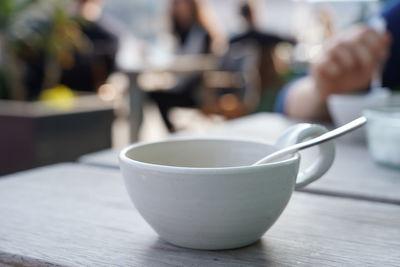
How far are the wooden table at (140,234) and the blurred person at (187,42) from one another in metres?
3.06

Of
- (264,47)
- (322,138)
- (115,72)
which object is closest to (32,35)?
(115,72)

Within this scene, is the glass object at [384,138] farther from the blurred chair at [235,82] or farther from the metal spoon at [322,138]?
the blurred chair at [235,82]

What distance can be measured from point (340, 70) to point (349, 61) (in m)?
0.02

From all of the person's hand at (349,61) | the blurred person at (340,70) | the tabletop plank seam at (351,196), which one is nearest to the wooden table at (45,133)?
the blurred person at (340,70)

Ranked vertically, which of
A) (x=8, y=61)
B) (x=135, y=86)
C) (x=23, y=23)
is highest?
(x=23, y=23)

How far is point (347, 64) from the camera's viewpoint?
36.4 inches

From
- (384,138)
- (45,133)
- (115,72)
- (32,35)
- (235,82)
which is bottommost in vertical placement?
(235,82)

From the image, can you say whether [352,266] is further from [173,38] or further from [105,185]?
[173,38]

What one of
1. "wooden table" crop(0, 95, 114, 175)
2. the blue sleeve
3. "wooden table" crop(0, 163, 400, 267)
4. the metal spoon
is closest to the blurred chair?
"wooden table" crop(0, 95, 114, 175)

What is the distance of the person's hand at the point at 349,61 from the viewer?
0.92 metres

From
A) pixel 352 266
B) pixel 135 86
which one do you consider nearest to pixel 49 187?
pixel 352 266

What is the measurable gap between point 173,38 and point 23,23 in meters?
1.93

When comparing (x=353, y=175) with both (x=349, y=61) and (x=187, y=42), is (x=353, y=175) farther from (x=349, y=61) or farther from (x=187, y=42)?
(x=187, y=42)

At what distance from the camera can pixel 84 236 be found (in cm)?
39
